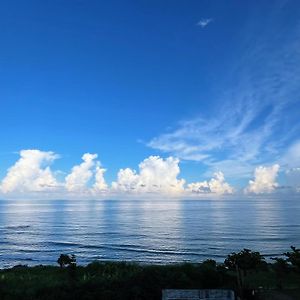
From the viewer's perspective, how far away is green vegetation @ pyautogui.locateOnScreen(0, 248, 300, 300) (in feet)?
114

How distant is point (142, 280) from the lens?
36094 mm

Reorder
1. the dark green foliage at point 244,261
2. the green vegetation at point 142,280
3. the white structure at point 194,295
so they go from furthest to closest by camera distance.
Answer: the dark green foliage at point 244,261 < the green vegetation at point 142,280 < the white structure at point 194,295

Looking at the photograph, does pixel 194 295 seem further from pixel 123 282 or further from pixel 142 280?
pixel 123 282

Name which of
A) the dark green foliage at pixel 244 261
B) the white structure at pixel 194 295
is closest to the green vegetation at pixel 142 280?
the dark green foliage at pixel 244 261

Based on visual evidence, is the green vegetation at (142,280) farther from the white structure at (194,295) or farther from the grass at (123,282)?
the white structure at (194,295)

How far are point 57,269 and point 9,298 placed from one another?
50.8 feet

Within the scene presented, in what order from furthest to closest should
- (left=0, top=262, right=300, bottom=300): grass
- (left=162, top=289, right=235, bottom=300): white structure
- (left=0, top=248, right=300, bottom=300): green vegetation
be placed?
(left=0, top=248, right=300, bottom=300): green vegetation, (left=0, top=262, right=300, bottom=300): grass, (left=162, top=289, right=235, bottom=300): white structure

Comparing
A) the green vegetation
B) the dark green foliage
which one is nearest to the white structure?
the green vegetation

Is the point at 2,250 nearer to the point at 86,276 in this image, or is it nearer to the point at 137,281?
the point at 86,276

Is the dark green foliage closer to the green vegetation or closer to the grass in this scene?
the green vegetation

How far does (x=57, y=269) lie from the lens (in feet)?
165

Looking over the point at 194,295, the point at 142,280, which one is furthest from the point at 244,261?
the point at 194,295

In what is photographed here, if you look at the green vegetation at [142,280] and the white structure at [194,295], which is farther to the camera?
the green vegetation at [142,280]

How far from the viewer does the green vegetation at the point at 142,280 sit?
34875 millimetres
